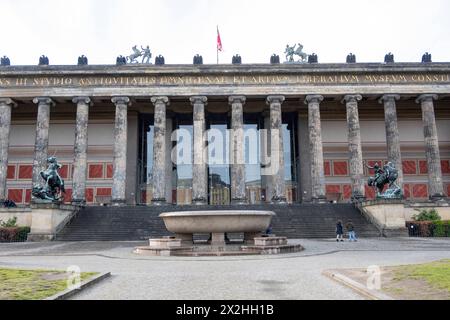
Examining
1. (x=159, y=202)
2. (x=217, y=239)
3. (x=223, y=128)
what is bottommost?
(x=217, y=239)

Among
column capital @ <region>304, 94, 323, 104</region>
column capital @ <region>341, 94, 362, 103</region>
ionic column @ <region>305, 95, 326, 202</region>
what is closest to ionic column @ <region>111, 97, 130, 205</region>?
column capital @ <region>304, 94, 323, 104</region>

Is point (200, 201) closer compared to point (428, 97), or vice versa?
point (200, 201)

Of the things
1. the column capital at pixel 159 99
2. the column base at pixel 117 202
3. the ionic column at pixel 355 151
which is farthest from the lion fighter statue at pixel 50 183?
the ionic column at pixel 355 151

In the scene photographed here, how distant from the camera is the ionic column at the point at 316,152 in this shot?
115 ft

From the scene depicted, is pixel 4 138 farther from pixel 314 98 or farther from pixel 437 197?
pixel 437 197

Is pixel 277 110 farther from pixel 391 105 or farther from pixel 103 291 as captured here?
pixel 103 291

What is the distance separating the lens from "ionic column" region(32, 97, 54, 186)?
34938 millimetres

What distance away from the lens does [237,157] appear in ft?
116

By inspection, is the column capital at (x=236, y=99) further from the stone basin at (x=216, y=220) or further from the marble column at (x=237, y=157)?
the stone basin at (x=216, y=220)

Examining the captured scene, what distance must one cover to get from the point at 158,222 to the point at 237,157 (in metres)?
10.2

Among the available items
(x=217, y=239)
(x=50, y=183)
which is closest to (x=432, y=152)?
(x=217, y=239)

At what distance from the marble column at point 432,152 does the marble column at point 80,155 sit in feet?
101

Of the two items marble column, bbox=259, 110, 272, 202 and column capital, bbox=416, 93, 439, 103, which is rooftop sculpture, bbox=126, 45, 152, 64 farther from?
column capital, bbox=416, 93, 439, 103
